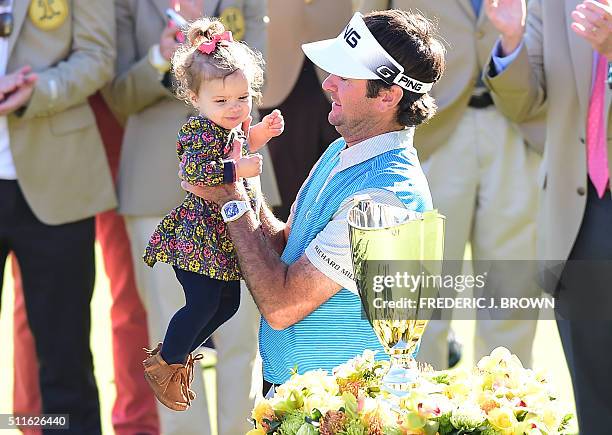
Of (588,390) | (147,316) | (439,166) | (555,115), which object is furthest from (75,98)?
(588,390)

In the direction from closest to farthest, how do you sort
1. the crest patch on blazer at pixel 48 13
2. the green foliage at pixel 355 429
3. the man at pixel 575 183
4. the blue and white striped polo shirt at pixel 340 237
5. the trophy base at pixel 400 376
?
the green foliage at pixel 355 429
the trophy base at pixel 400 376
the blue and white striped polo shirt at pixel 340 237
the man at pixel 575 183
the crest patch on blazer at pixel 48 13

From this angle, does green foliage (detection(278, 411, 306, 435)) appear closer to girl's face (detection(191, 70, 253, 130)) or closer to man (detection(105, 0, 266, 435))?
girl's face (detection(191, 70, 253, 130))

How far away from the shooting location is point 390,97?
3.19 meters

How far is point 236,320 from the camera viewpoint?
203 inches

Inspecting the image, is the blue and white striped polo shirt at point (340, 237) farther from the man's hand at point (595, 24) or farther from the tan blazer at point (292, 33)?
the tan blazer at point (292, 33)

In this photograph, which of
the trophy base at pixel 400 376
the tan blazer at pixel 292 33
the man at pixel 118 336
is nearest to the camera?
the trophy base at pixel 400 376

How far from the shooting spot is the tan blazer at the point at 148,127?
5047 millimetres

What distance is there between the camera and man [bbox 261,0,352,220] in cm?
575

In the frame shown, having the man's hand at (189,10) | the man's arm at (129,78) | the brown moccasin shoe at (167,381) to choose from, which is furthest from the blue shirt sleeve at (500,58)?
the brown moccasin shoe at (167,381)

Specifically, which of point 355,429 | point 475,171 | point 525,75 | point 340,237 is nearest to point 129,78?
point 475,171

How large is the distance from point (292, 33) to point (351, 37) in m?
2.61

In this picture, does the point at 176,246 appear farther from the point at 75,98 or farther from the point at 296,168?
the point at 296,168

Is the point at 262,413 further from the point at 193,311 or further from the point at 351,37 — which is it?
the point at 351,37

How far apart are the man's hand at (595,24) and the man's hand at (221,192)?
1.51 m
